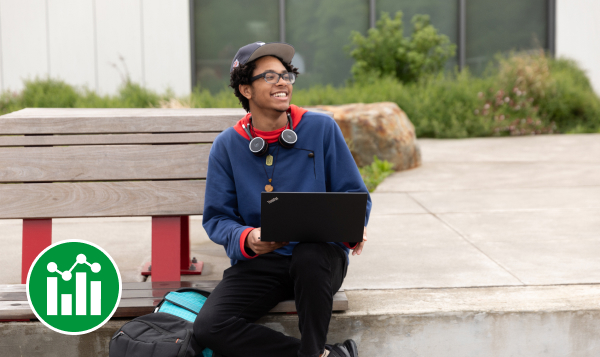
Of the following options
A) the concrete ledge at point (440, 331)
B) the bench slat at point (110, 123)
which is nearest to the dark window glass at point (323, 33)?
the bench slat at point (110, 123)

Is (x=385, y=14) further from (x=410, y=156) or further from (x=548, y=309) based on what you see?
(x=548, y=309)

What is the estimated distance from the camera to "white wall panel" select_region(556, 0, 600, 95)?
13.7m

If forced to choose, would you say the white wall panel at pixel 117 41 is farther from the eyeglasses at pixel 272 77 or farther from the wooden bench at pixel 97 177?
the eyeglasses at pixel 272 77

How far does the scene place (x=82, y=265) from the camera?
2.99 m

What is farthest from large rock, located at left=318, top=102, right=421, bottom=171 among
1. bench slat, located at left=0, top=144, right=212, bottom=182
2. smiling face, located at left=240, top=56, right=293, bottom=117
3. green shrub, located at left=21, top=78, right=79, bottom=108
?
green shrub, located at left=21, top=78, right=79, bottom=108

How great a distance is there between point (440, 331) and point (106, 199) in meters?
1.81

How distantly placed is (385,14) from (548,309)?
11.1 metres

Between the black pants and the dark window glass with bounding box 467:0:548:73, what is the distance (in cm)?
1226

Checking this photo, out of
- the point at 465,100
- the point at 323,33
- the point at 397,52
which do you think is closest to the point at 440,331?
the point at 465,100

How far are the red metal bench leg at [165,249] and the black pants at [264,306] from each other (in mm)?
670

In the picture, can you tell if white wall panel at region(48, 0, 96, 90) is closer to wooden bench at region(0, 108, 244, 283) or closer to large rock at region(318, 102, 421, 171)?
large rock at region(318, 102, 421, 171)

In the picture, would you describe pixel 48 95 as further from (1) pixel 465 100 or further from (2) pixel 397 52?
(1) pixel 465 100

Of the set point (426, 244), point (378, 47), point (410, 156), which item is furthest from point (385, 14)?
point (426, 244)

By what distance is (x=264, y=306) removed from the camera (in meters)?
2.72
